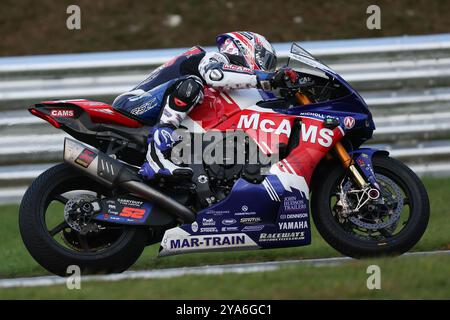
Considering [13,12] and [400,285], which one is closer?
[400,285]

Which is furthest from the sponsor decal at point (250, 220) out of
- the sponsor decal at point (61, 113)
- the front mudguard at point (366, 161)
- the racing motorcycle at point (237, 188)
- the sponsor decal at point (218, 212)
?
the sponsor decal at point (61, 113)

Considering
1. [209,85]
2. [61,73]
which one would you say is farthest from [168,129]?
[61,73]

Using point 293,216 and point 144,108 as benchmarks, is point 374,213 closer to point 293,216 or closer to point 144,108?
point 293,216

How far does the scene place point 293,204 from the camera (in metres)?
6.88

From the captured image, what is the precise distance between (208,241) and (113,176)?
2.42ft

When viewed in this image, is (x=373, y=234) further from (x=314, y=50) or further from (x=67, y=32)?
(x=67, y=32)

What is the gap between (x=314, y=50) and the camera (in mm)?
9711

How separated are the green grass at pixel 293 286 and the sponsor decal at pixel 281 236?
0.61 metres

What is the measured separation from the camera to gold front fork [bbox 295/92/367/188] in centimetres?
689

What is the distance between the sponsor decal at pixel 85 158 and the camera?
675 centimetres

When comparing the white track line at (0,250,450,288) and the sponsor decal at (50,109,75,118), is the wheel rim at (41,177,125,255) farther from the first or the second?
the sponsor decal at (50,109,75,118)

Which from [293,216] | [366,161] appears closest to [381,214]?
[366,161]
